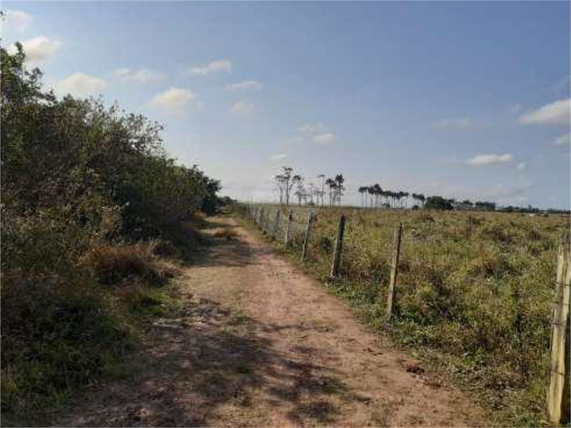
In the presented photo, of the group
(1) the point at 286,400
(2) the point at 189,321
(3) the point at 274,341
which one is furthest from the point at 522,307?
(2) the point at 189,321

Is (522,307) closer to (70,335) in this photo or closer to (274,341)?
(274,341)

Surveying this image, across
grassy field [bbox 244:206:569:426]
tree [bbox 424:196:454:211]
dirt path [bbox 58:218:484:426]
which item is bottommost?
dirt path [bbox 58:218:484:426]

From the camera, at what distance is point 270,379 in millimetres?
7109

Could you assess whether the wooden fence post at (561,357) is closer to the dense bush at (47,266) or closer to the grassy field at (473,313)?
the grassy field at (473,313)

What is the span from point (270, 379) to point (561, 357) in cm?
329

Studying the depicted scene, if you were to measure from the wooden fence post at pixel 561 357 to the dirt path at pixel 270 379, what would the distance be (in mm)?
756

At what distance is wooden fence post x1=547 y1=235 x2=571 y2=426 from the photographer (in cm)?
566

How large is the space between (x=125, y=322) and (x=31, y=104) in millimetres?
3764

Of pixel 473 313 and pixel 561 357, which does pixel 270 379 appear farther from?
pixel 473 313

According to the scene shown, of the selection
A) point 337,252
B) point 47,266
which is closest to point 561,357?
point 47,266

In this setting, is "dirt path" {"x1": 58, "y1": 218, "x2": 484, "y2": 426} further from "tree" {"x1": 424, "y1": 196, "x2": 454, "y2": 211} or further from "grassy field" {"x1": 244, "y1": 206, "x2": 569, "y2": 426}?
"tree" {"x1": 424, "y1": 196, "x2": 454, "y2": 211}

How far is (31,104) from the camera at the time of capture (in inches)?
362

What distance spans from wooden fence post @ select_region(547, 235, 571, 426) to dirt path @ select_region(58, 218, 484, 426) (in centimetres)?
76

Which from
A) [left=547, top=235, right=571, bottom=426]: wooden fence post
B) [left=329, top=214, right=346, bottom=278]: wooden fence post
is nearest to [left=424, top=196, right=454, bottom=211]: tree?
[left=329, top=214, right=346, bottom=278]: wooden fence post
